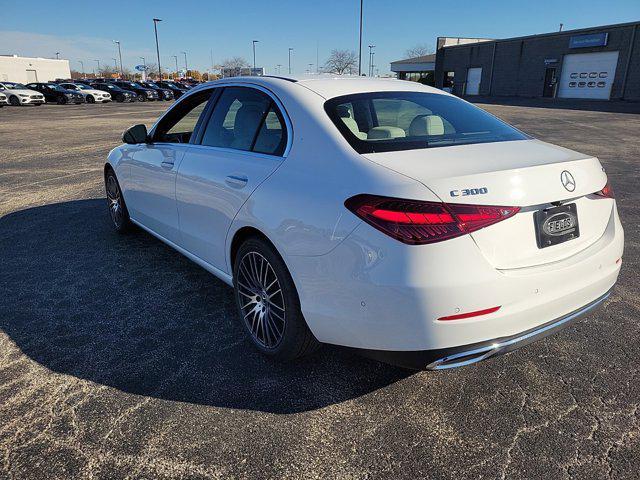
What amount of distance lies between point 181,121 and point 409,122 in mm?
2309

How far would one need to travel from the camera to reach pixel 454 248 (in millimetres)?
2105

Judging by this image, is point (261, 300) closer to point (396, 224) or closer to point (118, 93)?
point (396, 224)

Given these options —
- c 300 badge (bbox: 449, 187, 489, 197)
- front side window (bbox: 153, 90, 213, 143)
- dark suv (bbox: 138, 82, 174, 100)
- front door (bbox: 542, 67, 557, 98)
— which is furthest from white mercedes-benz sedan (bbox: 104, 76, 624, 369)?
front door (bbox: 542, 67, 557, 98)

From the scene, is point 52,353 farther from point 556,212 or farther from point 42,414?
point 556,212

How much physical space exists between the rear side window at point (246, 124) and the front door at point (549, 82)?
47047mm

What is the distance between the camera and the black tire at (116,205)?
5.27 metres

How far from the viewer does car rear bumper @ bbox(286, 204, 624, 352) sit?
2.11 m

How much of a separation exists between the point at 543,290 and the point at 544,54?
48.9m

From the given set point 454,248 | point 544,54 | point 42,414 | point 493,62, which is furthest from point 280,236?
point 493,62

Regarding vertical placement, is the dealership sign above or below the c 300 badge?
above

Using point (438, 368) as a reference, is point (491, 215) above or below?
above

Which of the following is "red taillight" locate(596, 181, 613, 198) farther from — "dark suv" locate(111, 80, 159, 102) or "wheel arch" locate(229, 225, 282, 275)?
"dark suv" locate(111, 80, 159, 102)

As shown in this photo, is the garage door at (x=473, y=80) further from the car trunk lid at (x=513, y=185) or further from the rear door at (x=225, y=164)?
the car trunk lid at (x=513, y=185)

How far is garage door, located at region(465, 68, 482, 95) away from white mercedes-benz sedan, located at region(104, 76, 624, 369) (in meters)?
54.7
